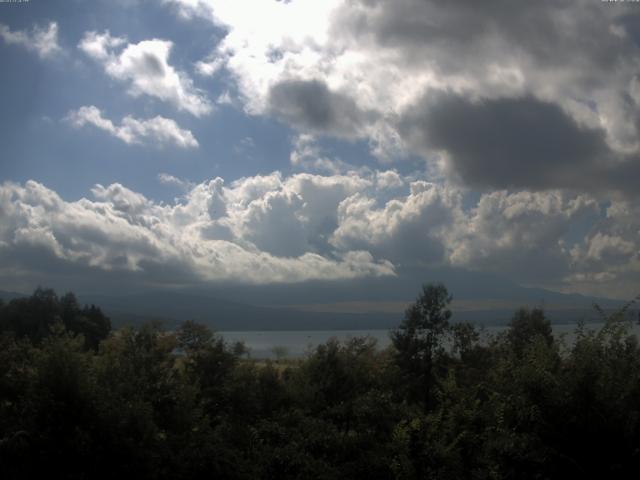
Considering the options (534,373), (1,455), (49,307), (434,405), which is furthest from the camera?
(49,307)

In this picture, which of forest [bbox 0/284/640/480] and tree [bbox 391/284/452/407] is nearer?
forest [bbox 0/284/640/480]

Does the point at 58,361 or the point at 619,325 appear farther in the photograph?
the point at 58,361

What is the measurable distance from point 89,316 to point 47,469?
349 ft

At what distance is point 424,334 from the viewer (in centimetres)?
5350

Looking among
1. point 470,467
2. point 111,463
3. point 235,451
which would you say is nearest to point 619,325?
point 470,467

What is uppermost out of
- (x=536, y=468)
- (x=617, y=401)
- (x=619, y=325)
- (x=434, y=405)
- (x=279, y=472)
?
(x=619, y=325)

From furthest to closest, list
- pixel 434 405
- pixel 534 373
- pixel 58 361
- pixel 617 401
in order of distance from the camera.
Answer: pixel 434 405
pixel 58 361
pixel 534 373
pixel 617 401

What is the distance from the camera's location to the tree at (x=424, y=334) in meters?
52.3

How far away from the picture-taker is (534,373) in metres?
15.3

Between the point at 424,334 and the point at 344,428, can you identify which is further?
the point at 424,334

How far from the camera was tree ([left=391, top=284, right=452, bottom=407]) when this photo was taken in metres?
52.3

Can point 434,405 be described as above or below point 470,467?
below

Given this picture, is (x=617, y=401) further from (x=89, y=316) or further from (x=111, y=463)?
(x=89, y=316)

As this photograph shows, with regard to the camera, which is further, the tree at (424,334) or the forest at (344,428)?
the tree at (424,334)
